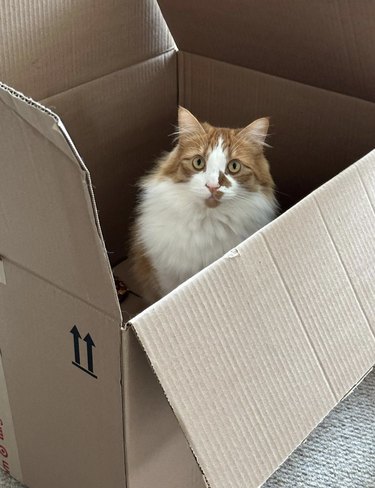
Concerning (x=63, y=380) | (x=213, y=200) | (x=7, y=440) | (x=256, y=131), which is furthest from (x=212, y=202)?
(x=7, y=440)

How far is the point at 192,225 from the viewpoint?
1.08 metres

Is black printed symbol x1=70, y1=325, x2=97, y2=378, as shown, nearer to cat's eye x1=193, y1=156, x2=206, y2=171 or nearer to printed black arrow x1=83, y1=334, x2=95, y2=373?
printed black arrow x1=83, y1=334, x2=95, y2=373

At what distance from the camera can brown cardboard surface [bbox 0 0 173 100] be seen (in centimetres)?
108

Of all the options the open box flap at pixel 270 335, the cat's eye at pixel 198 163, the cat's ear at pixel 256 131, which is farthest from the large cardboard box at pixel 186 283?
the cat's eye at pixel 198 163

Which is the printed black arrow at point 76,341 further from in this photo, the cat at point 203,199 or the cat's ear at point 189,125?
the cat's ear at point 189,125

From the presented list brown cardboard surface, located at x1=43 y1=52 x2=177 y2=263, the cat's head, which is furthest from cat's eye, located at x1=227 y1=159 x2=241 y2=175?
brown cardboard surface, located at x1=43 y1=52 x2=177 y2=263

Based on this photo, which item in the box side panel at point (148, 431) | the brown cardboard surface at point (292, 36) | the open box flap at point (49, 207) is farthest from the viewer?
the brown cardboard surface at point (292, 36)

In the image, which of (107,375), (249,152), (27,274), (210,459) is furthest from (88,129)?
(210,459)

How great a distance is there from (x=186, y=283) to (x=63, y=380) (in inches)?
11.4

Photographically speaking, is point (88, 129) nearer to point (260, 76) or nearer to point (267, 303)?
point (260, 76)

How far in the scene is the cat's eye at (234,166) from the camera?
108 centimetres

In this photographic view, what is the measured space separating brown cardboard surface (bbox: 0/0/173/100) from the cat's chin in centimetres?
39

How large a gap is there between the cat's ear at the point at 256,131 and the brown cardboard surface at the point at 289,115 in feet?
0.50

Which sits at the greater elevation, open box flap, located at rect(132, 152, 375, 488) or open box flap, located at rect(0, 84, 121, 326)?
open box flap, located at rect(0, 84, 121, 326)
